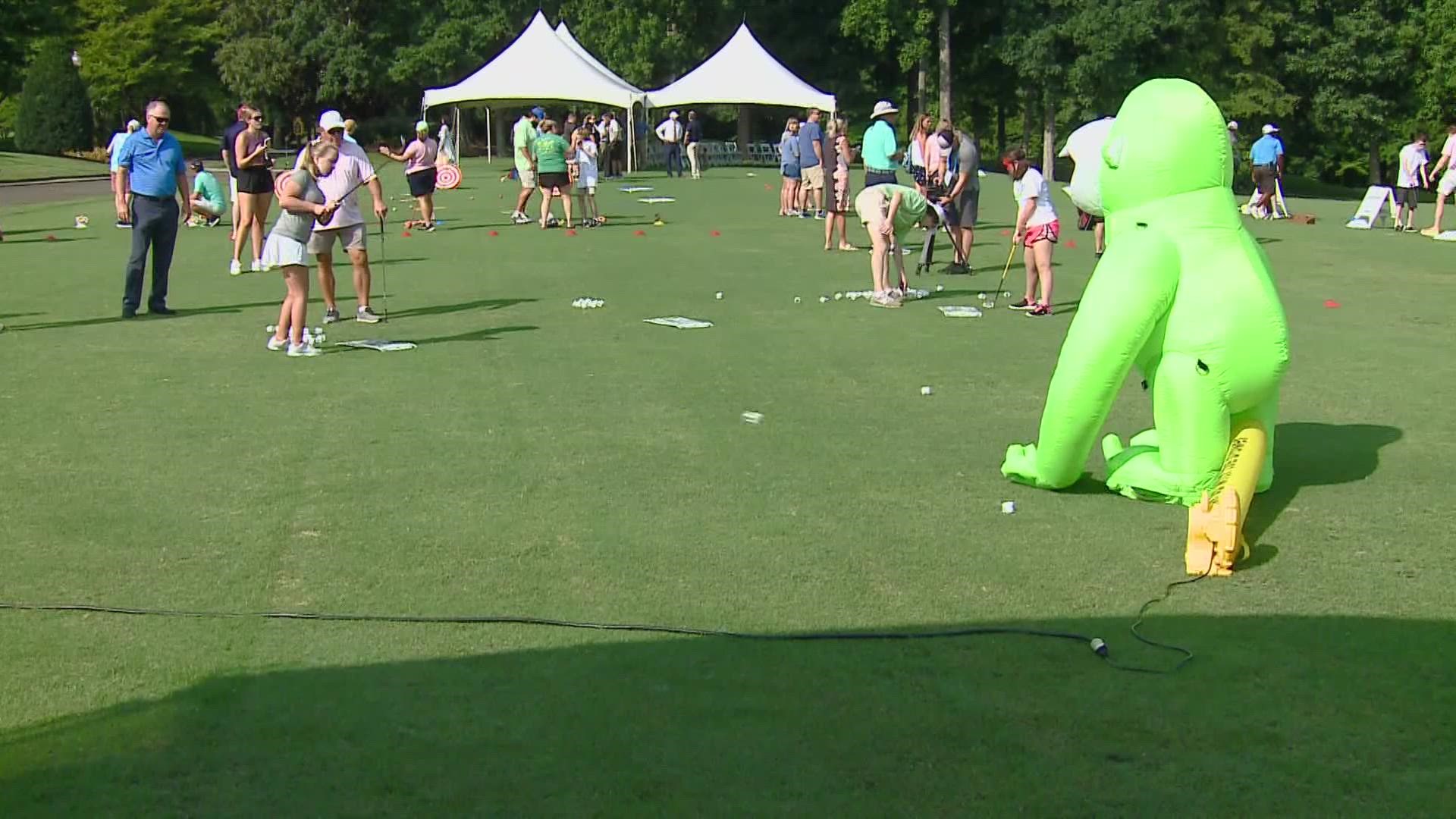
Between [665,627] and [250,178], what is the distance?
568 inches

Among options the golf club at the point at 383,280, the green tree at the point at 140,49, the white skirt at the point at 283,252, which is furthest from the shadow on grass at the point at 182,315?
the green tree at the point at 140,49

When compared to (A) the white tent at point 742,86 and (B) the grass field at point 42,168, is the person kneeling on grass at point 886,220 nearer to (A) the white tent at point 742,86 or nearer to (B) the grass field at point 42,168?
(A) the white tent at point 742,86

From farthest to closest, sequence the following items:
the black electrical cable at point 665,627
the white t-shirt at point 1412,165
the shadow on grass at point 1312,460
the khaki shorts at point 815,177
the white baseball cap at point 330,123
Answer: the white t-shirt at point 1412,165
the khaki shorts at point 815,177
the white baseball cap at point 330,123
the shadow on grass at point 1312,460
the black electrical cable at point 665,627

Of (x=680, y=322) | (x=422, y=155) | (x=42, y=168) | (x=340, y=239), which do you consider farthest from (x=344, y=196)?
(x=42, y=168)

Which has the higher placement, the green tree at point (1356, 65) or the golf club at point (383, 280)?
the green tree at point (1356, 65)

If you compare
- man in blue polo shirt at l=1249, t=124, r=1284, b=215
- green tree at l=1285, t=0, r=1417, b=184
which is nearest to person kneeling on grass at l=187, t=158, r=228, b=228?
man in blue polo shirt at l=1249, t=124, r=1284, b=215

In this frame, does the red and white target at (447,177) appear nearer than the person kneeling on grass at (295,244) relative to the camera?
No

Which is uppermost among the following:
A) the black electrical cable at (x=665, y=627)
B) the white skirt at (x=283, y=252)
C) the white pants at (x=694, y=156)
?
the white pants at (x=694, y=156)

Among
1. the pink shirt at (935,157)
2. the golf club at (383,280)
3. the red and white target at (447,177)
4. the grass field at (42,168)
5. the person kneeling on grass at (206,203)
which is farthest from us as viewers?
the grass field at (42,168)

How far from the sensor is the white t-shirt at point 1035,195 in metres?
14.6

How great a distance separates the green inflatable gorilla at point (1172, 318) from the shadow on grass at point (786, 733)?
5.51ft

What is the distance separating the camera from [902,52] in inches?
2308

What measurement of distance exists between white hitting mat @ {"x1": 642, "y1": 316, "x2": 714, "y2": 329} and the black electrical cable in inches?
322

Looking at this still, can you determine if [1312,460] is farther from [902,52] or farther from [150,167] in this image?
[902,52]
